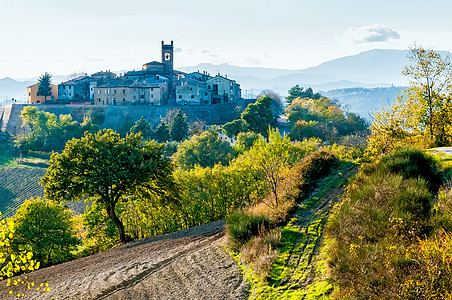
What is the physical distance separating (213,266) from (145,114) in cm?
7667

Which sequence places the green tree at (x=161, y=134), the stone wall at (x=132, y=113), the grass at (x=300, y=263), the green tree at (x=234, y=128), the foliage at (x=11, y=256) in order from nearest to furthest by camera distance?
the foliage at (x=11, y=256) → the grass at (x=300, y=263) → the green tree at (x=234, y=128) → the green tree at (x=161, y=134) → the stone wall at (x=132, y=113)

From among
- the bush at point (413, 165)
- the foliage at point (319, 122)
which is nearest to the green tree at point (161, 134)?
the foliage at point (319, 122)

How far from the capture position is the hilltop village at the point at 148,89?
89.0 m

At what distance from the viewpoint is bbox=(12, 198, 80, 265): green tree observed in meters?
22.4

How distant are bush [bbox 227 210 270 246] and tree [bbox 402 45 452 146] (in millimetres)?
9850

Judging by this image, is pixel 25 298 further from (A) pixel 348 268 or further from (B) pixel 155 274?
(A) pixel 348 268

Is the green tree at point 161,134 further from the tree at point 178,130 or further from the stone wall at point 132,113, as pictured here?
the stone wall at point 132,113

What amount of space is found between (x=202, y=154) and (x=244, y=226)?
128ft

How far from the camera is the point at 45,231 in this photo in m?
23.3

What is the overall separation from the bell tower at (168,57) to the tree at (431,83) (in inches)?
3442

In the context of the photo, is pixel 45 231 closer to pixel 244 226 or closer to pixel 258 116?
pixel 244 226

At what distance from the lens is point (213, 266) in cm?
1160

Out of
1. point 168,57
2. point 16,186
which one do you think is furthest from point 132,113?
point 16,186

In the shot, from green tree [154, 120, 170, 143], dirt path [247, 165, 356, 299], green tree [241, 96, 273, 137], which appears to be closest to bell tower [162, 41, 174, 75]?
green tree [154, 120, 170, 143]
